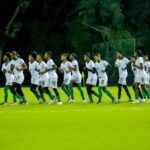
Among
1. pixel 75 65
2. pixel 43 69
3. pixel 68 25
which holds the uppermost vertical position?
pixel 68 25

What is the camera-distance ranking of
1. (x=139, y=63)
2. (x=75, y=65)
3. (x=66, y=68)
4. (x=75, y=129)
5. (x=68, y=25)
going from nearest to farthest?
(x=75, y=129), (x=139, y=63), (x=66, y=68), (x=75, y=65), (x=68, y=25)

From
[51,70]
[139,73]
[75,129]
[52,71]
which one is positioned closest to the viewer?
[75,129]

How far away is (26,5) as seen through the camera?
48344 millimetres

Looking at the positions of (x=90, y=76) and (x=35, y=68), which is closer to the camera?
(x=35, y=68)

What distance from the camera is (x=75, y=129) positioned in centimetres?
1379

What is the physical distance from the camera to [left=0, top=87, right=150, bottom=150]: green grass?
11211 mm

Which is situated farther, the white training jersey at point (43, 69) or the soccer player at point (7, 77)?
the white training jersey at point (43, 69)

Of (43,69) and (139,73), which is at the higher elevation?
(43,69)

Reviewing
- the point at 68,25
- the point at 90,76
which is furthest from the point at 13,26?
the point at 90,76

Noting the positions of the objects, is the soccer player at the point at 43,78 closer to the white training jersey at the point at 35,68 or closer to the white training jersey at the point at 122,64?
the white training jersey at the point at 35,68

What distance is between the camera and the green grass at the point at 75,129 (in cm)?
1121

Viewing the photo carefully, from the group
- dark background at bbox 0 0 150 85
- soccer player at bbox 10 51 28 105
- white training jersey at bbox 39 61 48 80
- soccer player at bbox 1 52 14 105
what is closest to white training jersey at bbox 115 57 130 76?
white training jersey at bbox 39 61 48 80

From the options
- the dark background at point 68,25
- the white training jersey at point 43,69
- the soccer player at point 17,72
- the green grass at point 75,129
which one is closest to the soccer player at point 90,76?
the white training jersey at point 43,69

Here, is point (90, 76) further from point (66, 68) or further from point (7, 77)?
point (7, 77)
